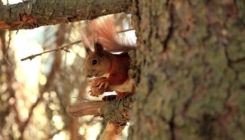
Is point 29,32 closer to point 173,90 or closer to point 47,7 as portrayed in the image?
point 47,7

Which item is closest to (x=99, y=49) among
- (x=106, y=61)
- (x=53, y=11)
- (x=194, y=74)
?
(x=106, y=61)

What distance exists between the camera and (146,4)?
1112 millimetres

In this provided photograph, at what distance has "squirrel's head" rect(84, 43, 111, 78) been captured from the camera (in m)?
1.99

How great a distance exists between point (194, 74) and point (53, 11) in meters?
0.75

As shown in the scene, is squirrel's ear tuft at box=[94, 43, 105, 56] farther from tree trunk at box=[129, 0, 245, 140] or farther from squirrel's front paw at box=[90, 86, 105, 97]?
tree trunk at box=[129, 0, 245, 140]

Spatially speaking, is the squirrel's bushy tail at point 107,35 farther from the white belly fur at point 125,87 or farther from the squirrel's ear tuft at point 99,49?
the white belly fur at point 125,87

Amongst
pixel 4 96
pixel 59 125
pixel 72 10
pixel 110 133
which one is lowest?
pixel 59 125

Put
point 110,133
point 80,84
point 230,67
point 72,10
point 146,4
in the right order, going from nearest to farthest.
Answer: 1. point 230,67
2. point 146,4
3. point 72,10
4. point 110,133
5. point 80,84

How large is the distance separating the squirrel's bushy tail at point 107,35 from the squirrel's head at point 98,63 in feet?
0.13

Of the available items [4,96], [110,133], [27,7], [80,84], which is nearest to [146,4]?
[27,7]

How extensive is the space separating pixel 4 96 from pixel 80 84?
0.61 m

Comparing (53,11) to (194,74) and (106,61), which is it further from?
(194,74)

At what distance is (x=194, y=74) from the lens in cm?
98

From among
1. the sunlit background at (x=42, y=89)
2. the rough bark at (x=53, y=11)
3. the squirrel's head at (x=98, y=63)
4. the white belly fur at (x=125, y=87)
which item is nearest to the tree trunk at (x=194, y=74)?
the rough bark at (x=53, y=11)
